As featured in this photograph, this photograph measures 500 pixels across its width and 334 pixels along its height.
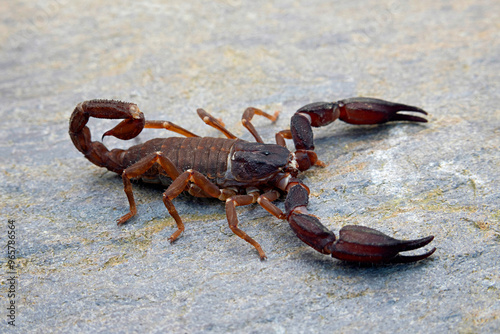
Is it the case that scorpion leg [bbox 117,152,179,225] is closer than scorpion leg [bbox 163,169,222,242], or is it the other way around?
scorpion leg [bbox 163,169,222,242]

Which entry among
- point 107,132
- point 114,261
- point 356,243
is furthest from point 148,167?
point 356,243

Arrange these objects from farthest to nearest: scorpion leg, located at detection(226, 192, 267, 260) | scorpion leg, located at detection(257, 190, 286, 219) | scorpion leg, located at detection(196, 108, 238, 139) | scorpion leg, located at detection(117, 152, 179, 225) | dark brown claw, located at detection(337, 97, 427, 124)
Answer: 1. scorpion leg, located at detection(196, 108, 238, 139)
2. dark brown claw, located at detection(337, 97, 427, 124)
3. scorpion leg, located at detection(117, 152, 179, 225)
4. scorpion leg, located at detection(257, 190, 286, 219)
5. scorpion leg, located at detection(226, 192, 267, 260)

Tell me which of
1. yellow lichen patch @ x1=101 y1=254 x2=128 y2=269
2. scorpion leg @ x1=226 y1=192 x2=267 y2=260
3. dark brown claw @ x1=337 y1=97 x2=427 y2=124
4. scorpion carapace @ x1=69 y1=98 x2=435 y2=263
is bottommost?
yellow lichen patch @ x1=101 y1=254 x2=128 y2=269

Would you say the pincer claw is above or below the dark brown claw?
below

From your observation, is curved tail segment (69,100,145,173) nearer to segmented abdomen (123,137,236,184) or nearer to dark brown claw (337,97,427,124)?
segmented abdomen (123,137,236,184)

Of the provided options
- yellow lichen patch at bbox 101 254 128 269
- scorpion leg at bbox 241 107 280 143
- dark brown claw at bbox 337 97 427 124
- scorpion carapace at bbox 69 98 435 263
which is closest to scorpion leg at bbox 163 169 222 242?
scorpion carapace at bbox 69 98 435 263

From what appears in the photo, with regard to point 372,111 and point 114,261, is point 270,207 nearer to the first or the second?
point 114,261

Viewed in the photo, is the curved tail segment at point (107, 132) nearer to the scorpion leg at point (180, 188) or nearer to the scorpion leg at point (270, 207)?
the scorpion leg at point (180, 188)
